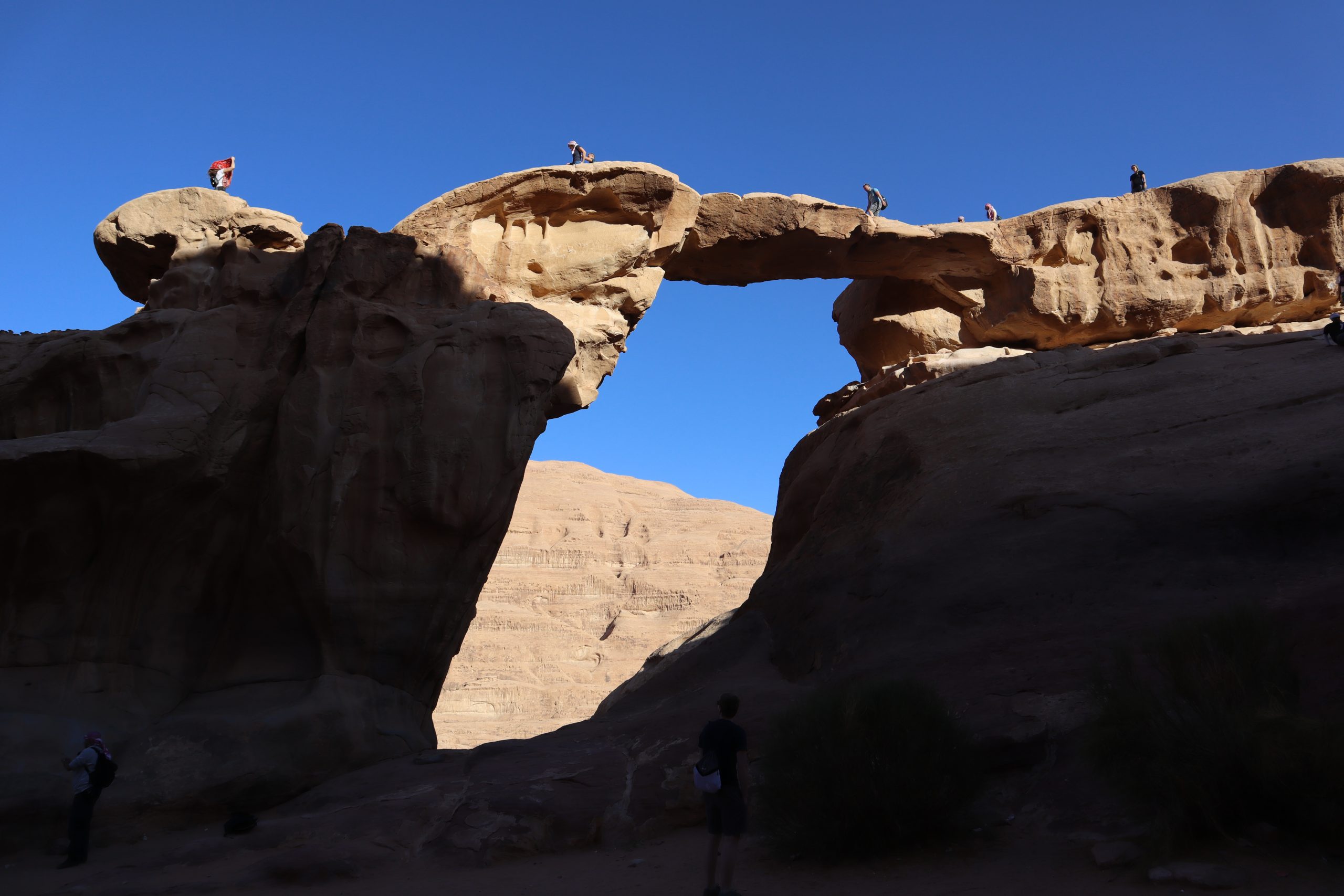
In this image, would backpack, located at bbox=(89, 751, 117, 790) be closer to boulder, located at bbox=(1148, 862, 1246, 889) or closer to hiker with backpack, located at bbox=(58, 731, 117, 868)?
hiker with backpack, located at bbox=(58, 731, 117, 868)

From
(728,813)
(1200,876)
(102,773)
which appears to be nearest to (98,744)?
(102,773)

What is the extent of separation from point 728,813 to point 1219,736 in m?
2.84

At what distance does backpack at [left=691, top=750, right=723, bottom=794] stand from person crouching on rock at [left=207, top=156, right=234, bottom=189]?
13.0 m

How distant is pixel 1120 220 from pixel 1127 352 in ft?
17.1

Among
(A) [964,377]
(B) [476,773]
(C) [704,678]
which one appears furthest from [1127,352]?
(B) [476,773]

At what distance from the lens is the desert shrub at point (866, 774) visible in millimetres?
6898

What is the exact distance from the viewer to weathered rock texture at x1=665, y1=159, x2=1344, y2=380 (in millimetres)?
17781

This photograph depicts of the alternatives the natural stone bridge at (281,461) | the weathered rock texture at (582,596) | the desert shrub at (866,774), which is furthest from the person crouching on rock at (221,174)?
the weathered rock texture at (582,596)

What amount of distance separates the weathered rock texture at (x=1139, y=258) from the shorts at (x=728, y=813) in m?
11.9

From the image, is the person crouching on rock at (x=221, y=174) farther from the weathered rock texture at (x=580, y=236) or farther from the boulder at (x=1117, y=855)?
the boulder at (x=1117, y=855)

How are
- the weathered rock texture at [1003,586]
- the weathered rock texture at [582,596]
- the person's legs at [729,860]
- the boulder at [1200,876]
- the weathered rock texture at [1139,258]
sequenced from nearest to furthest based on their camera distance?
the boulder at [1200,876] → the person's legs at [729,860] → the weathered rock texture at [1003,586] → the weathered rock texture at [1139,258] → the weathered rock texture at [582,596]

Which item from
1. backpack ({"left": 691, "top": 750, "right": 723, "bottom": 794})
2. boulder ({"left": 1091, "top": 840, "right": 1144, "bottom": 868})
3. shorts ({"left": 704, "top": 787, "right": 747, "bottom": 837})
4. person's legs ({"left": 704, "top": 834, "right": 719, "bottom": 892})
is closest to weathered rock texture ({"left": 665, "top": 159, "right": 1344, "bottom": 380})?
backpack ({"left": 691, "top": 750, "right": 723, "bottom": 794})

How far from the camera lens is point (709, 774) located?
6539mm

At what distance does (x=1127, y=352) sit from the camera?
14.0m
